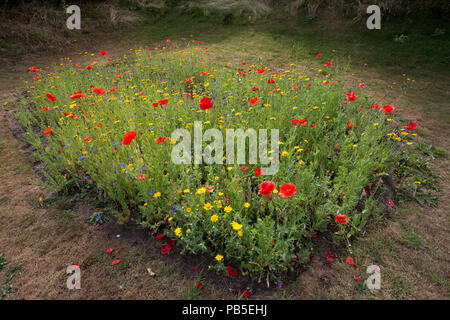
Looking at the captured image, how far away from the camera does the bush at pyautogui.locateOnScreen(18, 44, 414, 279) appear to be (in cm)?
214

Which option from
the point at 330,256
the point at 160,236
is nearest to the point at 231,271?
the point at 160,236

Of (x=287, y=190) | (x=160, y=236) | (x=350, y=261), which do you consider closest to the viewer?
(x=287, y=190)

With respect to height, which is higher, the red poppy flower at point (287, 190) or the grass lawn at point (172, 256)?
the red poppy flower at point (287, 190)

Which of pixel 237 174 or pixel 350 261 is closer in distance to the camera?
pixel 350 261

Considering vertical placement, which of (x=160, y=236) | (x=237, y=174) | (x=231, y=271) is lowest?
(x=231, y=271)

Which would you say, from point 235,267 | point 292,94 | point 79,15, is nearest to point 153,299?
point 235,267

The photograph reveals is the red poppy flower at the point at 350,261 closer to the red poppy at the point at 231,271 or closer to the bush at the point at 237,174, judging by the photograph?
the bush at the point at 237,174

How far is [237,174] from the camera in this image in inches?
98.6

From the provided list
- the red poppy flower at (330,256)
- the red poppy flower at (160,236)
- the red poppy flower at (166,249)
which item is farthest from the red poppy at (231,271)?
the red poppy flower at (330,256)

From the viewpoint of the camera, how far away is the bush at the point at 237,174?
214 cm

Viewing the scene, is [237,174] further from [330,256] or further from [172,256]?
[330,256]

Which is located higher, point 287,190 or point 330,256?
point 287,190

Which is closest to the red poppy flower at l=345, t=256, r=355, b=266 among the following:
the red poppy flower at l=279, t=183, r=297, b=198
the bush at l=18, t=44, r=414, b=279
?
the bush at l=18, t=44, r=414, b=279

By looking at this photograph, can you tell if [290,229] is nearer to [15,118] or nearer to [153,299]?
[153,299]
